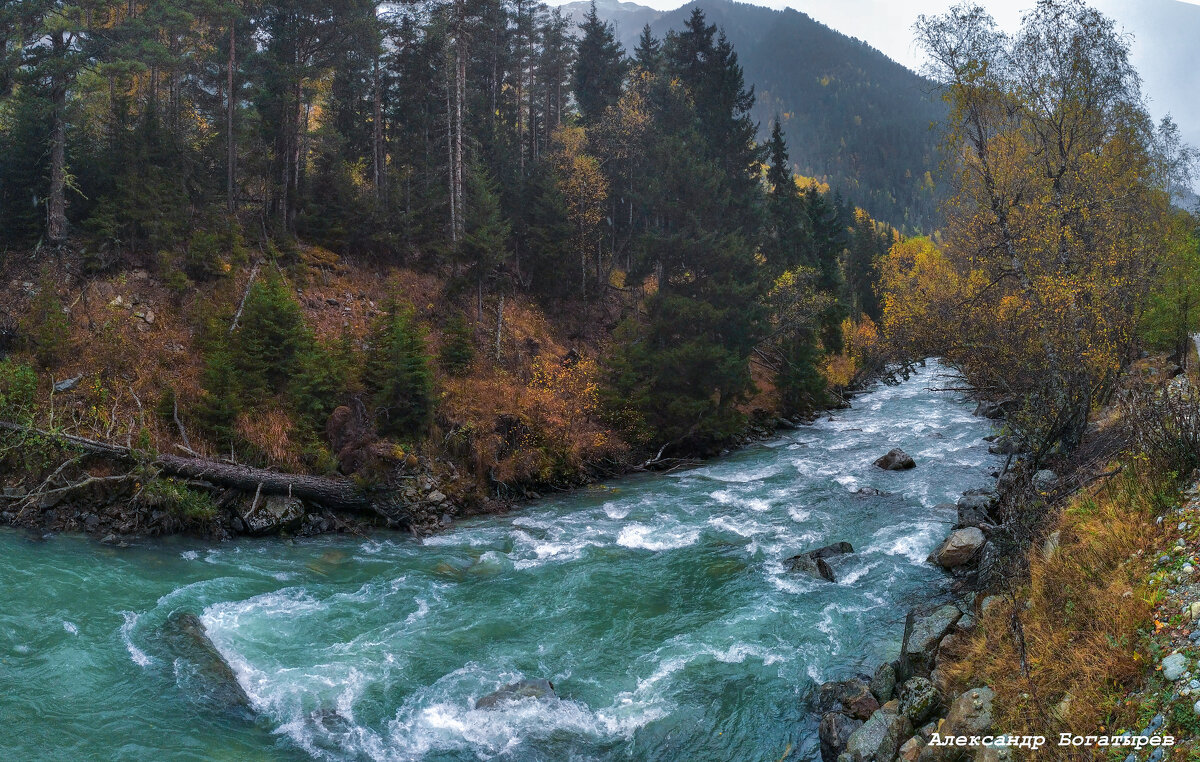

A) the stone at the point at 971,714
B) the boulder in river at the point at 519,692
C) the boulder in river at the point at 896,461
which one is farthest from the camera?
the boulder in river at the point at 896,461

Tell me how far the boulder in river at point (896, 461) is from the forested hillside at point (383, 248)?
4500 mm

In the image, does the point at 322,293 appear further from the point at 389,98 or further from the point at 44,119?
the point at 389,98

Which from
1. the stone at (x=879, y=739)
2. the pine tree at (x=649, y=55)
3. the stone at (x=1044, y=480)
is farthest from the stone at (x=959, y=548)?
the pine tree at (x=649, y=55)

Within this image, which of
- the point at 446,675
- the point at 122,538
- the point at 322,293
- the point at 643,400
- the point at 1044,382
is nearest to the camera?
the point at 446,675

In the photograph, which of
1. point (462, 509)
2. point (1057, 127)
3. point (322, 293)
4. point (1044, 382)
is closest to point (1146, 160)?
point (1057, 127)

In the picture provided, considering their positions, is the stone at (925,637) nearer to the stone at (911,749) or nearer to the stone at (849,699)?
the stone at (849,699)

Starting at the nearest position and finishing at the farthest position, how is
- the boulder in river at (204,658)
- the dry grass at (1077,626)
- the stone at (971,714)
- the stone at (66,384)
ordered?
the dry grass at (1077,626) → the stone at (971,714) → the boulder in river at (204,658) → the stone at (66,384)

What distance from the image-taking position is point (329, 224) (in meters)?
30.0

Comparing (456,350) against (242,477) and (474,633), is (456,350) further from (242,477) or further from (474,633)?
(474,633)

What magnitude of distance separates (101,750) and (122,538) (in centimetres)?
844

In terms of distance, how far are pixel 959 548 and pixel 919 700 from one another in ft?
22.1

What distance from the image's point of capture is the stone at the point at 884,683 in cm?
920

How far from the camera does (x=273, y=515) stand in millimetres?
16688

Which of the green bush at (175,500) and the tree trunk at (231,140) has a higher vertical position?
the tree trunk at (231,140)
